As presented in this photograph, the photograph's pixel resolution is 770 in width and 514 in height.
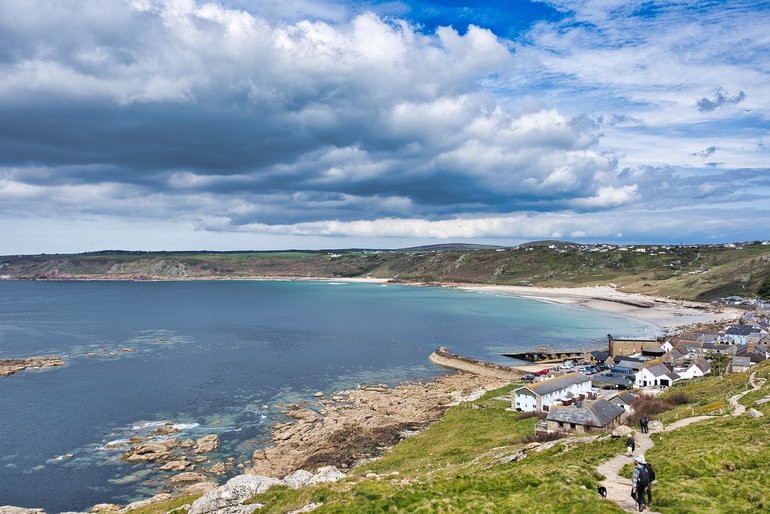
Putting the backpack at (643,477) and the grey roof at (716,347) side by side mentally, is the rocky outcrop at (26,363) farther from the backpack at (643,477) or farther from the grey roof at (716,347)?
the grey roof at (716,347)

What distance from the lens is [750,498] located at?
18250 millimetres

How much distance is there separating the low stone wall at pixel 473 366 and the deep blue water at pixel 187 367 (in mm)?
A: 3364

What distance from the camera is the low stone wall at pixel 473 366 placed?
3337 inches

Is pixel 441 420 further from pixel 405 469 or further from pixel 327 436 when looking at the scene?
pixel 405 469

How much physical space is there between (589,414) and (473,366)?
165ft

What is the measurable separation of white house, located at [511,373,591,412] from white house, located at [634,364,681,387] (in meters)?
8.63

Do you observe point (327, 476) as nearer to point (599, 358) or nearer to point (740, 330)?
point (599, 358)

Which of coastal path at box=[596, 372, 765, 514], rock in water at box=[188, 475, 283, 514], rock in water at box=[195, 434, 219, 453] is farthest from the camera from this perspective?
rock in water at box=[195, 434, 219, 453]

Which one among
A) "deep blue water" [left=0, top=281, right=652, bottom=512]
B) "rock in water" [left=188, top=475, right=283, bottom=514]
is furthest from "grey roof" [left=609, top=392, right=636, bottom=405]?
"deep blue water" [left=0, top=281, right=652, bottom=512]

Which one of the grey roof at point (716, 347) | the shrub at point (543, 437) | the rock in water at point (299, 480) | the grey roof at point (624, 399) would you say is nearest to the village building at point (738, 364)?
the grey roof at point (716, 347)

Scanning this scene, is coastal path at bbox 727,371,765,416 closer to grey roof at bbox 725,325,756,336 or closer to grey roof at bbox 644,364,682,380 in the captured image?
grey roof at bbox 644,364,682,380

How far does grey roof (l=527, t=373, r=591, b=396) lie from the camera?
56.1 m

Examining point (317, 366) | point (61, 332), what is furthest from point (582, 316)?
point (61, 332)

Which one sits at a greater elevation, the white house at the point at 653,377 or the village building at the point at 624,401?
the village building at the point at 624,401
